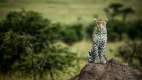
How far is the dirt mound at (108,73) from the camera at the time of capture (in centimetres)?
1507

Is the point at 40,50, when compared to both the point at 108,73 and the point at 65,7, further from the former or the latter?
the point at 65,7

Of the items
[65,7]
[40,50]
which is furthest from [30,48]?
[65,7]

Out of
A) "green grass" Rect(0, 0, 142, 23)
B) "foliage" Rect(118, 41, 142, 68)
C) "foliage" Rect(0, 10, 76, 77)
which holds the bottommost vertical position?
"foliage" Rect(118, 41, 142, 68)

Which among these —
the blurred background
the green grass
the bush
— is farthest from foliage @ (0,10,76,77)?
the green grass

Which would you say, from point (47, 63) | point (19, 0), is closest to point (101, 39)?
point (47, 63)

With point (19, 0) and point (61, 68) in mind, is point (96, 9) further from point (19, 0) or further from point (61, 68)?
point (61, 68)

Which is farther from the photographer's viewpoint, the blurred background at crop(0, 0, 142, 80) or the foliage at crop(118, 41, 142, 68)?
the foliage at crop(118, 41, 142, 68)

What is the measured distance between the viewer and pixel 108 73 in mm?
15211

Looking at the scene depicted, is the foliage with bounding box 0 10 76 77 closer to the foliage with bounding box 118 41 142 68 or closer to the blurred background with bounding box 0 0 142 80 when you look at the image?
the blurred background with bounding box 0 0 142 80

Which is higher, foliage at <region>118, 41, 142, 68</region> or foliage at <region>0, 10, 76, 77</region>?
foliage at <region>0, 10, 76, 77</region>

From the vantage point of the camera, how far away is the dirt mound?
1507 centimetres

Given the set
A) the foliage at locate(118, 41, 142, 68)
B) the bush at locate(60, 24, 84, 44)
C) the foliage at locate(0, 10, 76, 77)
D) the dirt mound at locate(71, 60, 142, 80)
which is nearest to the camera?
the dirt mound at locate(71, 60, 142, 80)

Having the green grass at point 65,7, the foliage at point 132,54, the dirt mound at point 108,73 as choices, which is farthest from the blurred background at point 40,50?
the green grass at point 65,7

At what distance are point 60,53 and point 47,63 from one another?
2619 millimetres
